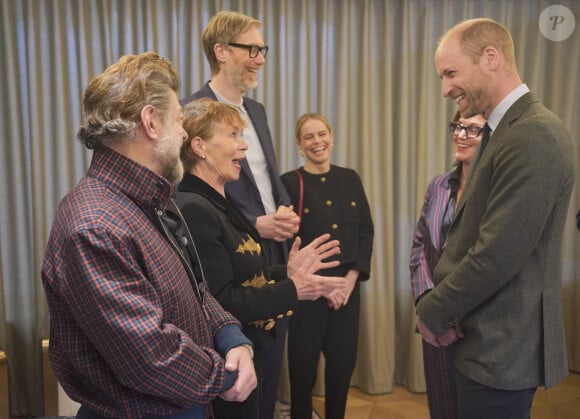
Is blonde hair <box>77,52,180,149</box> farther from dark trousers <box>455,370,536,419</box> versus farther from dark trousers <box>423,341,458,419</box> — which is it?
dark trousers <box>423,341,458,419</box>

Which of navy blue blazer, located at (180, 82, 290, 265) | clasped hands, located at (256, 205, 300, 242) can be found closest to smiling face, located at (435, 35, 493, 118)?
clasped hands, located at (256, 205, 300, 242)

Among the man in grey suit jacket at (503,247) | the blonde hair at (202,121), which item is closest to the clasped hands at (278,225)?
the blonde hair at (202,121)

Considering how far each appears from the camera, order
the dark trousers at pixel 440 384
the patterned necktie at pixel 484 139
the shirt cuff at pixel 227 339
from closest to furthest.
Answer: the shirt cuff at pixel 227 339 < the patterned necktie at pixel 484 139 < the dark trousers at pixel 440 384

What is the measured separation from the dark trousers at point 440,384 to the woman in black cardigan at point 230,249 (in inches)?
22.8

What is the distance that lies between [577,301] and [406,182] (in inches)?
55.8

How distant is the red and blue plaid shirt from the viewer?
3.38ft

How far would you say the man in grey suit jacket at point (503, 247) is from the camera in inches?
56.5

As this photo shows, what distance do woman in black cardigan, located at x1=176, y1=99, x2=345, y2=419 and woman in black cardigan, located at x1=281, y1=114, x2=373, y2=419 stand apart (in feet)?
2.43

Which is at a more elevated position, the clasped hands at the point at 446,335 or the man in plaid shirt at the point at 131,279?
the man in plaid shirt at the point at 131,279

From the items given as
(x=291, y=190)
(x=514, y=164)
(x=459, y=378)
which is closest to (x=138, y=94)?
(x=514, y=164)

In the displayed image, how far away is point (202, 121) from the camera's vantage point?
1820mm

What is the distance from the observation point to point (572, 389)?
345 centimetres

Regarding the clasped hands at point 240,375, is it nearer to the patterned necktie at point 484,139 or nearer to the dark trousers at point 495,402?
the dark trousers at point 495,402

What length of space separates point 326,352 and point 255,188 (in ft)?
3.06
